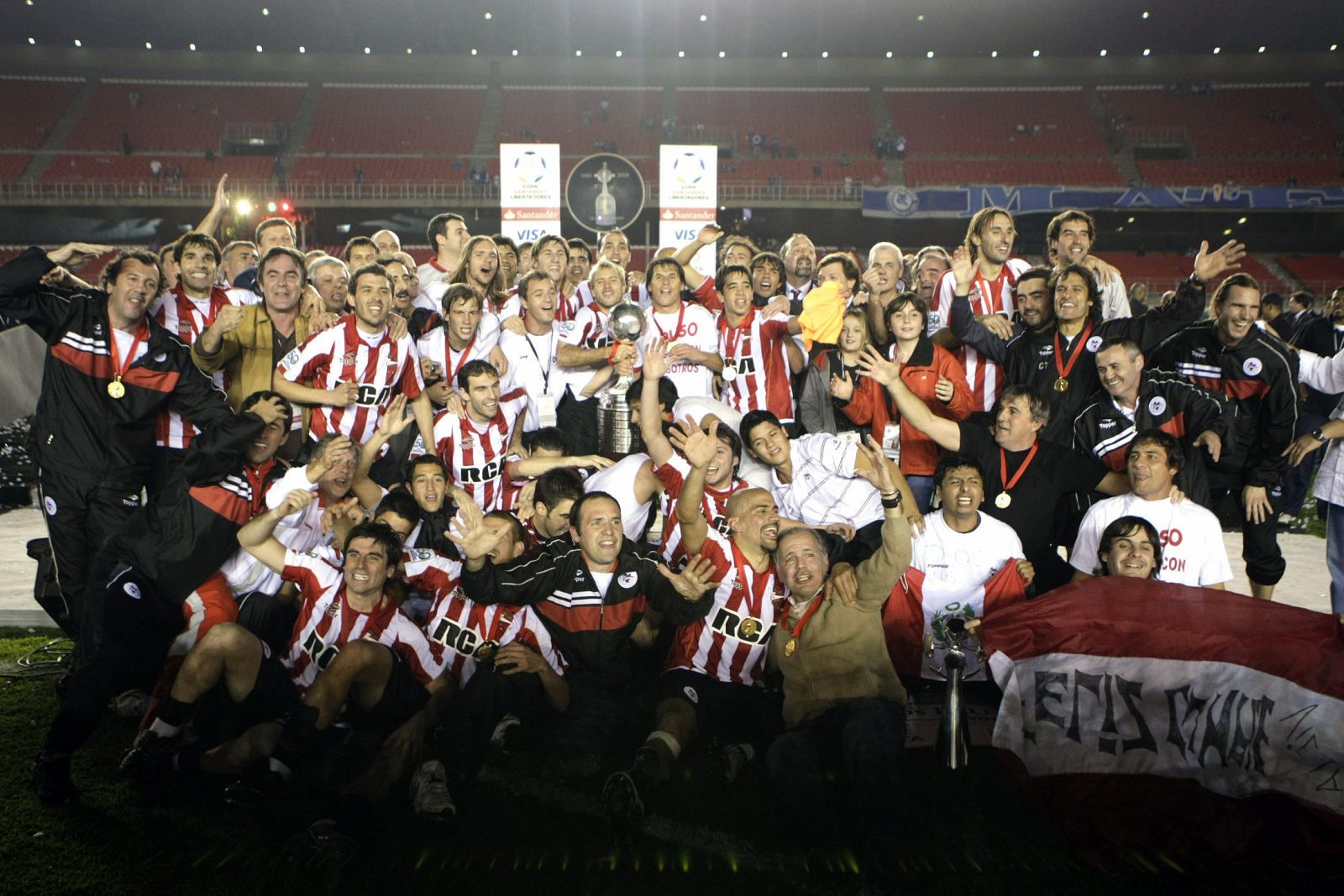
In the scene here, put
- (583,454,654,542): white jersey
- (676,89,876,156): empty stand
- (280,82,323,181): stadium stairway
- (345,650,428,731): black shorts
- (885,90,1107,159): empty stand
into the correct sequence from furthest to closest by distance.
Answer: (676,89,876,156): empty stand, (885,90,1107,159): empty stand, (280,82,323,181): stadium stairway, (583,454,654,542): white jersey, (345,650,428,731): black shorts

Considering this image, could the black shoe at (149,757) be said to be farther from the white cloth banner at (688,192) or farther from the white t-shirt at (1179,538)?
the white cloth banner at (688,192)

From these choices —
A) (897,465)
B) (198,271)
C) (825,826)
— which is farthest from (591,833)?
(198,271)

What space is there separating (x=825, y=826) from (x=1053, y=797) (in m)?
0.84

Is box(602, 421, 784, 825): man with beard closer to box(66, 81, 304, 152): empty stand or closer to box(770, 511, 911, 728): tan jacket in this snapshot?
box(770, 511, 911, 728): tan jacket

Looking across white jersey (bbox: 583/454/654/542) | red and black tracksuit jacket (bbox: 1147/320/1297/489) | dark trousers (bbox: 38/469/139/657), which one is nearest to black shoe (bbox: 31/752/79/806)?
dark trousers (bbox: 38/469/139/657)

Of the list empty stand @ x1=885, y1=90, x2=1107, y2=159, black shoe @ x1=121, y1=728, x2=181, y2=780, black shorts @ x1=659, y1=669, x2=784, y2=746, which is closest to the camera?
black shoe @ x1=121, y1=728, x2=181, y2=780

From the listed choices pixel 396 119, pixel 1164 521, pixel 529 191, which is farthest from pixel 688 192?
Answer: pixel 396 119

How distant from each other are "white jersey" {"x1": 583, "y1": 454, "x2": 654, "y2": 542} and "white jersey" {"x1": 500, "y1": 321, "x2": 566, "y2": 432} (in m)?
0.98

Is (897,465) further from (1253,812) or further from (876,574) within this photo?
(1253,812)

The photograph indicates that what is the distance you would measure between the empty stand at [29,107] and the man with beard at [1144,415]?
101ft

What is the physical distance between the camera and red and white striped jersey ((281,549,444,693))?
399 cm

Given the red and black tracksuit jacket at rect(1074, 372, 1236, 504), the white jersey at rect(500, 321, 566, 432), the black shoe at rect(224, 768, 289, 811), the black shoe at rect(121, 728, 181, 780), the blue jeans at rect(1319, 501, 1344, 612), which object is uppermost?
the white jersey at rect(500, 321, 566, 432)

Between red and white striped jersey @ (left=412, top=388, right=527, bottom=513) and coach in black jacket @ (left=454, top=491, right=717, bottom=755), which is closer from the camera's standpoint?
coach in black jacket @ (left=454, top=491, right=717, bottom=755)

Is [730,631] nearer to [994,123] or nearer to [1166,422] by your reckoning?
[1166,422]
